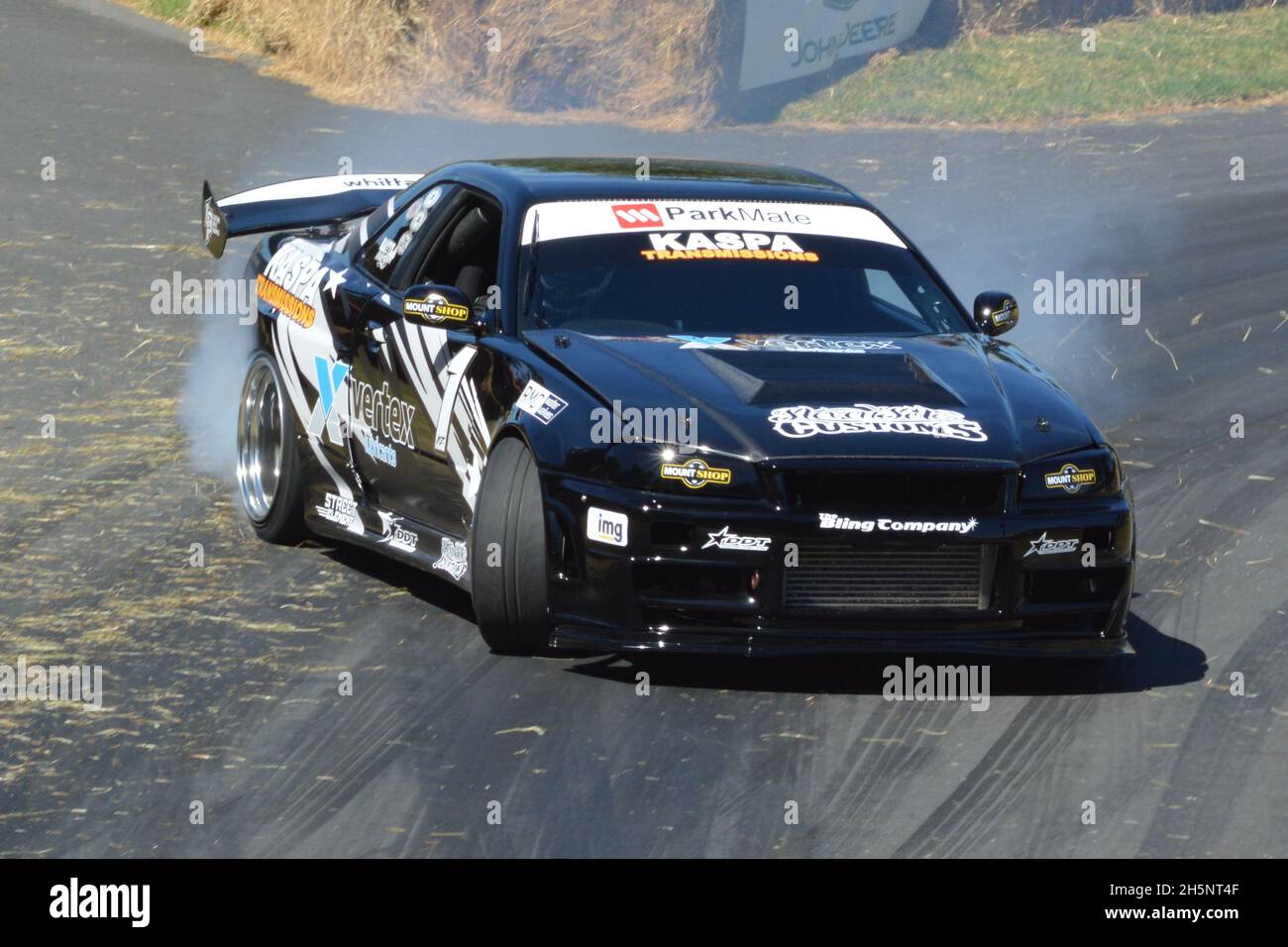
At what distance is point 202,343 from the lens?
12461 mm

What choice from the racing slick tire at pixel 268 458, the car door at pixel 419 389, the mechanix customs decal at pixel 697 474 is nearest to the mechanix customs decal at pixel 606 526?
the mechanix customs decal at pixel 697 474

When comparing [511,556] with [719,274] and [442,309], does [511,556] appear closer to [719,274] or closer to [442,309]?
[442,309]

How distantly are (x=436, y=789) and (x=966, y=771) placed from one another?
4.70 feet

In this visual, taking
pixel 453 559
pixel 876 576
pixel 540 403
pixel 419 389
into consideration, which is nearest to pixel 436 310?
pixel 419 389

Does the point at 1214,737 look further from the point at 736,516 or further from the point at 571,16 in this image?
the point at 571,16

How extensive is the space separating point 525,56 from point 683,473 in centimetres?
1517

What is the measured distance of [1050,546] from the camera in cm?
630

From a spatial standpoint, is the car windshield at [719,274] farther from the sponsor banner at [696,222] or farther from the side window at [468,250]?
the side window at [468,250]

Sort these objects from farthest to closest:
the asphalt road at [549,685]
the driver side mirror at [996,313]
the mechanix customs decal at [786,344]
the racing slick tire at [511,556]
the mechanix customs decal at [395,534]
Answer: the driver side mirror at [996,313] < the mechanix customs decal at [395,534] < the mechanix customs decal at [786,344] < the racing slick tire at [511,556] < the asphalt road at [549,685]

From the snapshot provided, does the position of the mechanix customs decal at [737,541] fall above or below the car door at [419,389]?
below

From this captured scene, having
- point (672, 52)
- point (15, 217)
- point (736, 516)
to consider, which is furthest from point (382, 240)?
point (672, 52)

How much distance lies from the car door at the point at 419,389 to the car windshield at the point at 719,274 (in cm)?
38

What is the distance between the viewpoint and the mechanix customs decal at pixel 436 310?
712cm

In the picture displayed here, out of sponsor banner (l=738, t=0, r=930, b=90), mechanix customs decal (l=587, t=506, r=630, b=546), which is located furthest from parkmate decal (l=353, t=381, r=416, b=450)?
sponsor banner (l=738, t=0, r=930, b=90)
